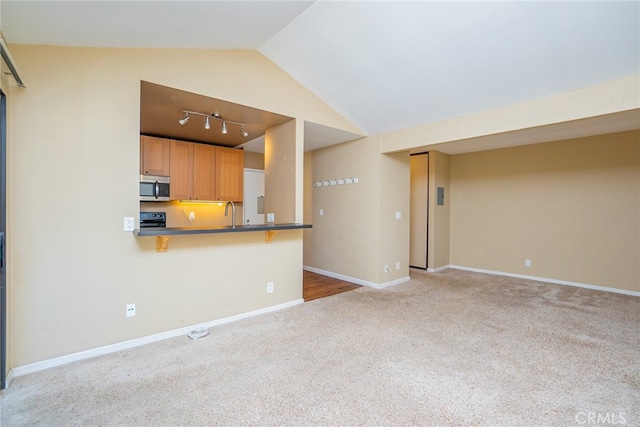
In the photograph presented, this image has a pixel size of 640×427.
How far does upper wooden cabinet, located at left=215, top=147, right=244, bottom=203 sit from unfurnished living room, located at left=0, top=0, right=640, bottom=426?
0.68m

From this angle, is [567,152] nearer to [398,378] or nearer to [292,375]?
[398,378]

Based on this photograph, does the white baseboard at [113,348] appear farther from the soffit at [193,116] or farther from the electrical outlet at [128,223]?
the soffit at [193,116]

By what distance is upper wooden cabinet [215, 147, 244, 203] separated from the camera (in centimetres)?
518

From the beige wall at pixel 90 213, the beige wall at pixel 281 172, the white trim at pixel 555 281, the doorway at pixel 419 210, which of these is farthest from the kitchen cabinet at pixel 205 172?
the white trim at pixel 555 281

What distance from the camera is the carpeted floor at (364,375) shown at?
70.0 inches

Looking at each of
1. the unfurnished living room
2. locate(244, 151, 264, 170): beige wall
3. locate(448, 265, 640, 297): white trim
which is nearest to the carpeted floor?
the unfurnished living room

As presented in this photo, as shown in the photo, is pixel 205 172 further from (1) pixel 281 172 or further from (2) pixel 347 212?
(2) pixel 347 212

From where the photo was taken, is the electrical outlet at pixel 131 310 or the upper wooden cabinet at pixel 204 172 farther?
the upper wooden cabinet at pixel 204 172

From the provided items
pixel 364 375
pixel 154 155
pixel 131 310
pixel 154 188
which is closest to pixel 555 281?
pixel 364 375

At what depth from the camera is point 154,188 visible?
4.49 metres

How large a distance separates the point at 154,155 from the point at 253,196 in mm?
1925

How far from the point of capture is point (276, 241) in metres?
3.64

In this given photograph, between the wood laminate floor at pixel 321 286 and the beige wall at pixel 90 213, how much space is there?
4.75 feet

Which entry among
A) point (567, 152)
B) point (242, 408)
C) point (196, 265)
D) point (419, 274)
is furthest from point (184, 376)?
point (567, 152)
